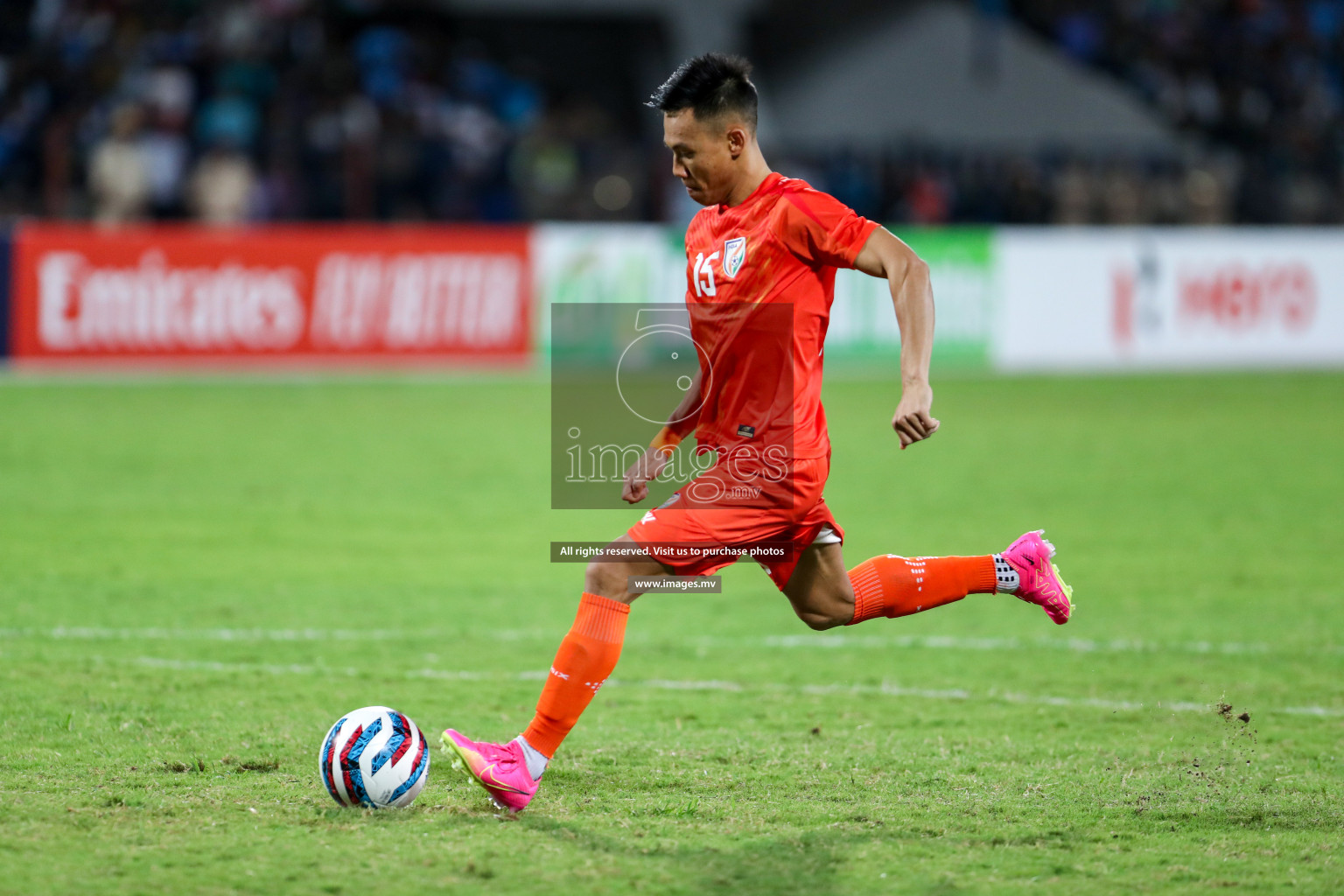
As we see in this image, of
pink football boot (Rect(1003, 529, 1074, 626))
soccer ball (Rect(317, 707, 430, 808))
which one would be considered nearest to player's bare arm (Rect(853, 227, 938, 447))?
pink football boot (Rect(1003, 529, 1074, 626))

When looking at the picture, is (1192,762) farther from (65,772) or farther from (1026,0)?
(1026,0)

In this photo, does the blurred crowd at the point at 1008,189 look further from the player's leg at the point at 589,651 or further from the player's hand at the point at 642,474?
the player's leg at the point at 589,651

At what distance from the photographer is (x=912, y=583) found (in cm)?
535

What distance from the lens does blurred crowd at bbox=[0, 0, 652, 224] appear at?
743 inches

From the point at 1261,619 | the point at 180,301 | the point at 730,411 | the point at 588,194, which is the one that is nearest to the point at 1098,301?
the point at 588,194

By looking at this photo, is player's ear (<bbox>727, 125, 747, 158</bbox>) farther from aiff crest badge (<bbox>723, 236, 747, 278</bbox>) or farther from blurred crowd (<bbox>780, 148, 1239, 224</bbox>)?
blurred crowd (<bbox>780, 148, 1239, 224</bbox>)

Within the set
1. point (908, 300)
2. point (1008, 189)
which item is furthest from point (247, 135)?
point (908, 300)

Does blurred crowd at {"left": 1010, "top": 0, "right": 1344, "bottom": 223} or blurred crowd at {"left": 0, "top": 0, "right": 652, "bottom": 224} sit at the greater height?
blurred crowd at {"left": 1010, "top": 0, "right": 1344, "bottom": 223}

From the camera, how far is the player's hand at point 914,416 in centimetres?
433

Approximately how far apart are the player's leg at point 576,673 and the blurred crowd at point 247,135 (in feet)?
50.0

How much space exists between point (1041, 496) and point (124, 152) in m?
12.0

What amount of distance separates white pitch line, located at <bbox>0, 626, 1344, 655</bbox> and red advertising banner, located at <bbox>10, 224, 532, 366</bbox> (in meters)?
11.0

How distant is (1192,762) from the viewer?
5.38 meters

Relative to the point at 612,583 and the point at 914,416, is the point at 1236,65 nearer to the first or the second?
the point at 914,416
